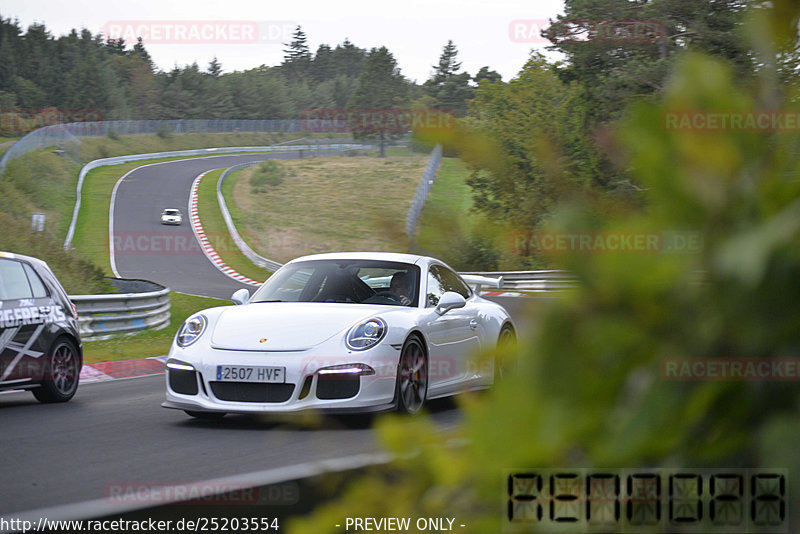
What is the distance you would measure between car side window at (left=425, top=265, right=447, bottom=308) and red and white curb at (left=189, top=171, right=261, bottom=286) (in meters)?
26.4

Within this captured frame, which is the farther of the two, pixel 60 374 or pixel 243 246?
pixel 243 246

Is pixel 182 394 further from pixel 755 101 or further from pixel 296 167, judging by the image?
pixel 296 167

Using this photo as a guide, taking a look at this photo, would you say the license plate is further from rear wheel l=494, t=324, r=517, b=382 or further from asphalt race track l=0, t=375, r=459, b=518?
→ rear wheel l=494, t=324, r=517, b=382

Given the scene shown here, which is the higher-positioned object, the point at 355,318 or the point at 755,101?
the point at 755,101

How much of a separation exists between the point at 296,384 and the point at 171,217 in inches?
1869

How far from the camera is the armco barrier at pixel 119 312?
1608 centimetres

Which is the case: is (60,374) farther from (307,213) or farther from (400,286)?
(307,213)

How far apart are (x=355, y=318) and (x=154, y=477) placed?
2621mm

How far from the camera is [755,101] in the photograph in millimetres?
1058

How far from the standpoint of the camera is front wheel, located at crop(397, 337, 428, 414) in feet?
26.2

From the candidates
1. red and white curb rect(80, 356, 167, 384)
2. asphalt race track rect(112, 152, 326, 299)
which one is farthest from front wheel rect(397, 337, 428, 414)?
asphalt race track rect(112, 152, 326, 299)

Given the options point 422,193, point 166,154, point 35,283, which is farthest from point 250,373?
point 166,154

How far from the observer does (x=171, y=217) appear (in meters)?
53.4

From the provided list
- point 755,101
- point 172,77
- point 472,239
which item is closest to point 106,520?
point 472,239
